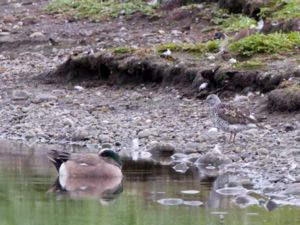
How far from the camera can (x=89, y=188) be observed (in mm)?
13008

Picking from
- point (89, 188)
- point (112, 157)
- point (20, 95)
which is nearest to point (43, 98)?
point (20, 95)

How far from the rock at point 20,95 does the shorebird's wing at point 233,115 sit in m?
5.70

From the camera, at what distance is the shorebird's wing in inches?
605

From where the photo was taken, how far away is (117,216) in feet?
36.4

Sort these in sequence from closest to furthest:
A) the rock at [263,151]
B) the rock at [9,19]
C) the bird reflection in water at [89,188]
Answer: the bird reflection in water at [89,188] < the rock at [263,151] < the rock at [9,19]

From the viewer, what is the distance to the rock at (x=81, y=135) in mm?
16656

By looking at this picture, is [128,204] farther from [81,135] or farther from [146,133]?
[81,135]

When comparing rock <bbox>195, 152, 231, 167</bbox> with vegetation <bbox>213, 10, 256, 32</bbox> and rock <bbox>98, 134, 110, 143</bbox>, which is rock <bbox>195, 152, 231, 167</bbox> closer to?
rock <bbox>98, 134, 110, 143</bbox>

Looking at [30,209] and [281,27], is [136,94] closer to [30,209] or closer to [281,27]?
[281,27]

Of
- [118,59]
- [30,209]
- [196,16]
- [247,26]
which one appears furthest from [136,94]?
[30,209]

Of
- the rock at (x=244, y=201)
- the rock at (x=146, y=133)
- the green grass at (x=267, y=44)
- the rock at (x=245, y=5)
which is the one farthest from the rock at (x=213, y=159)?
the rock at (x=245, y=5)

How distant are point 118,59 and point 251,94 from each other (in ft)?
11.6

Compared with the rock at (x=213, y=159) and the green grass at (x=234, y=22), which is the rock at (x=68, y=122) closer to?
the rock at (x=213, y=159)

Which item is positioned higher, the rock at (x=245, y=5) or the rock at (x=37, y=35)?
the rock at (x=245, y=5)
